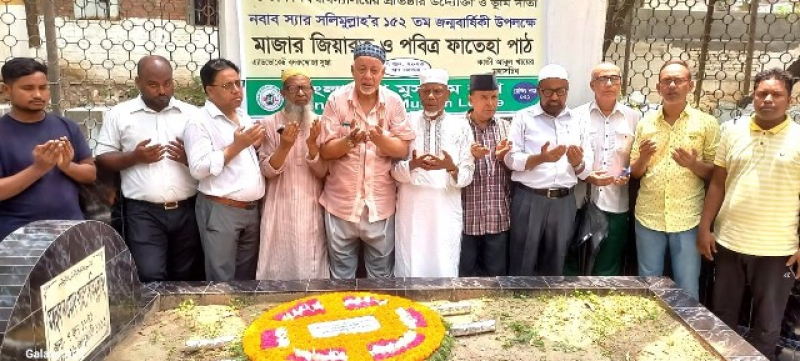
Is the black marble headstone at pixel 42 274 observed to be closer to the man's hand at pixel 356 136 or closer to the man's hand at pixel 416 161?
the man's hand at pixel 356 136

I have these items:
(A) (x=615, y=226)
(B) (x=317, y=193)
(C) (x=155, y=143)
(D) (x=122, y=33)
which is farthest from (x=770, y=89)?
(D) (x=122, y=33)

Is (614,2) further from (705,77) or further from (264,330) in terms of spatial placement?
(264,330)

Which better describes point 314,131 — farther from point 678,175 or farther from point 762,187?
point 762,187

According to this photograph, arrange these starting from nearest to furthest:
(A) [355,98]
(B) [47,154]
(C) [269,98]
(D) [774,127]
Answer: (B) [47,154] < (D) [774,127] < (A) [355,98] < (C) [269,98]

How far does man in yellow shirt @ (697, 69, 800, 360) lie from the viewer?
309cm

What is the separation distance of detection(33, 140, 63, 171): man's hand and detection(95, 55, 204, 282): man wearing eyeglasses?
0.49m

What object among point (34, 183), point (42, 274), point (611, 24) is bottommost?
point (42, 274)

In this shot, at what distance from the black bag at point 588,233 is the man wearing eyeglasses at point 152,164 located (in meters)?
2.27

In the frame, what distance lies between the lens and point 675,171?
3404 mm

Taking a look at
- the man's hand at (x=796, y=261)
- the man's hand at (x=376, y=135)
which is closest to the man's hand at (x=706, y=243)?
the man's hand at (x=796, y=261)

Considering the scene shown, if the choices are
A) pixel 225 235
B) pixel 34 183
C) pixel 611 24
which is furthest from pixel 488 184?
pixel 34 183

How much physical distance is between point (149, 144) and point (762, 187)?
3208 millimetres

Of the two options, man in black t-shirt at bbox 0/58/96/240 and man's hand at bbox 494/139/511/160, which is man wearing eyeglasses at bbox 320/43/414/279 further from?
man in black t-shirt at bbox 0/58/96/240

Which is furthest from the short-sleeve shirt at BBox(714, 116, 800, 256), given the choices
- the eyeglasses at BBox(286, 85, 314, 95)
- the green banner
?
the eyeglasses at BBox(286, 85, 314, 95)
